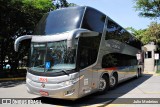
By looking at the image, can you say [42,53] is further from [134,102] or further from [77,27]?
[134,102]

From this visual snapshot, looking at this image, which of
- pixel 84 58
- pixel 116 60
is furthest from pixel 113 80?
pixel 84 58

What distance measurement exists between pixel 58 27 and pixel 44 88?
2561 mm

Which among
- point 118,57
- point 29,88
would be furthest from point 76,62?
point 118,57

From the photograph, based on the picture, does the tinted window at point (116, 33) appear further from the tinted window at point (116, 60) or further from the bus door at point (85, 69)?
the bus door at point (85, 69)

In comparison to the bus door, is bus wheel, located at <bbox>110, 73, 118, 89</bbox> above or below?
below

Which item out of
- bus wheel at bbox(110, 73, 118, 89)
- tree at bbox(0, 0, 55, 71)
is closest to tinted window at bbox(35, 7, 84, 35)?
bus wheel at bbox(110, 73, 118, 89)

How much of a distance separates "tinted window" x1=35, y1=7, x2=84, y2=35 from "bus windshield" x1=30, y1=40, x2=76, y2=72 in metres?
0.65

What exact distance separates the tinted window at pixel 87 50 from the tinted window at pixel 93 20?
491mm

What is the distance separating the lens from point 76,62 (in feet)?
31.0

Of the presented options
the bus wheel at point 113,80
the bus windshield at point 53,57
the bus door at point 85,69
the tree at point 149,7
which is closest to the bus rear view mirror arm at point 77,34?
the bus door at point 85,69

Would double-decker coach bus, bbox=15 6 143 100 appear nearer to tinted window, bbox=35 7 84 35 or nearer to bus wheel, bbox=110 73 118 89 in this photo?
tinted window, bbox=35 7 84 35

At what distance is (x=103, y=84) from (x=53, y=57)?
3.87 metres

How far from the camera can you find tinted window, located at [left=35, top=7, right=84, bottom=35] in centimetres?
1000

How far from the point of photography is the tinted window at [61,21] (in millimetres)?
10000
